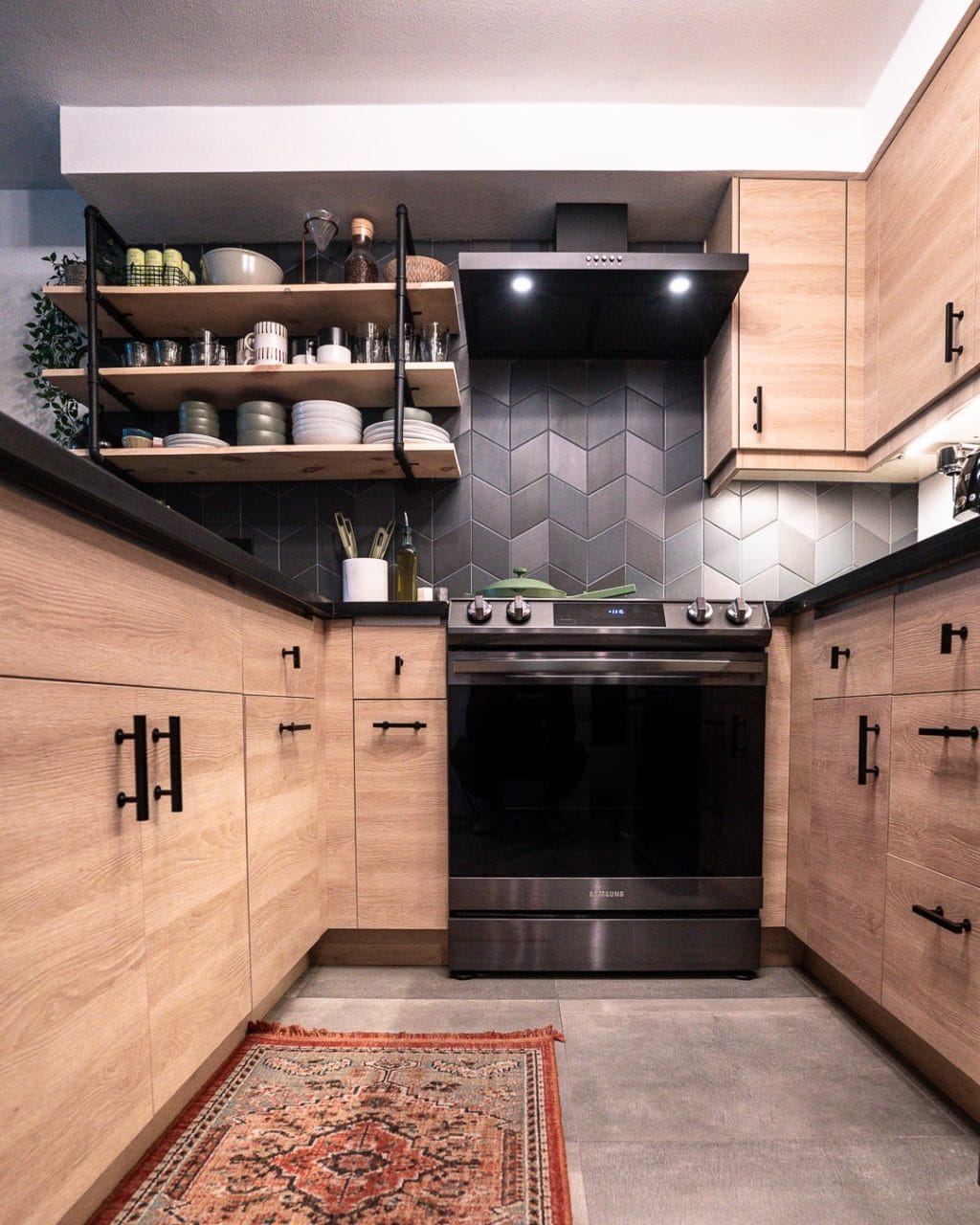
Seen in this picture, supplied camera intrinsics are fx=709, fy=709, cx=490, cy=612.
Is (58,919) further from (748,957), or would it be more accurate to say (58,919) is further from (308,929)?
(748,957)

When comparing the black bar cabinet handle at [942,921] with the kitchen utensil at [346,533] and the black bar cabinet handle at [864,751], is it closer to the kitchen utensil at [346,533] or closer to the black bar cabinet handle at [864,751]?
the black bar cabinet handle at [864,751]

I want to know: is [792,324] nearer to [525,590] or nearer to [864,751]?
[525,590]

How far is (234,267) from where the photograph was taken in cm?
205

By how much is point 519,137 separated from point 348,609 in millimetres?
1426

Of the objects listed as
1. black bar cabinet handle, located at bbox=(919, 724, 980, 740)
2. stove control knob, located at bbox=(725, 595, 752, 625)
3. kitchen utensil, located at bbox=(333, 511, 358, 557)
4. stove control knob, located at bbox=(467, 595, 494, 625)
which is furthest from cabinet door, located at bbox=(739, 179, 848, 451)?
kitchen utensil, located at bbox=(333, 511, 358, 557)

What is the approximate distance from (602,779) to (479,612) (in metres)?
0.51

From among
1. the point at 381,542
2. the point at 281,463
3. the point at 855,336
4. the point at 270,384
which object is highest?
the point at 855,336

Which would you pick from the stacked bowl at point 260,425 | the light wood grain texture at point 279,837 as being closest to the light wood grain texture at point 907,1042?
the light wood grain texture at point 279,837

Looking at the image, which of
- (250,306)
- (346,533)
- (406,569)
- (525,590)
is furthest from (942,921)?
(250,306)

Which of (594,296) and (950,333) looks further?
(594,296)

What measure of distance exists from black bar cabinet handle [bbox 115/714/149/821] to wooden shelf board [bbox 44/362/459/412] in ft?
4.51

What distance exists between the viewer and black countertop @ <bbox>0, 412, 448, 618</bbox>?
0.70 meters

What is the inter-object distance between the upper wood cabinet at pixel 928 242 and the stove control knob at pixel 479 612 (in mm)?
1183

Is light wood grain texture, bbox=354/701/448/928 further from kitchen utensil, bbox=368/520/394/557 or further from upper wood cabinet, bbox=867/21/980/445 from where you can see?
upper wood cabinet, bbox=867/21/980/445
